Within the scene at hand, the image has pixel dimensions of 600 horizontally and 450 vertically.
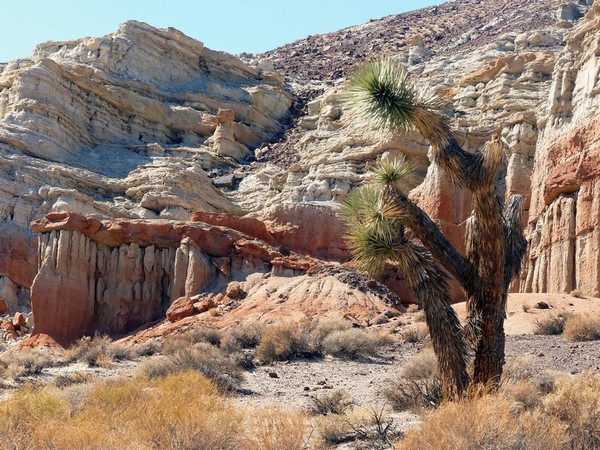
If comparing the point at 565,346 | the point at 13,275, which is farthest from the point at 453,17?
the point at 565,346

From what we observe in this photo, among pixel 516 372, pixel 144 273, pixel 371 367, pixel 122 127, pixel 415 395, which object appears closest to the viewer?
pixel 415 395

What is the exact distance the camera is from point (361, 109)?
39.1 ft

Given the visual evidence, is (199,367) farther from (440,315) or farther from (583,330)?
(583,330)

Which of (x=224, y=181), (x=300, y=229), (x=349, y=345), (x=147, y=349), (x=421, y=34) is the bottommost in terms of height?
(x=147, y=349)

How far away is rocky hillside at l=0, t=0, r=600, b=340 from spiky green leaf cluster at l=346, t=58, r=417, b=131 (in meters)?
2.38

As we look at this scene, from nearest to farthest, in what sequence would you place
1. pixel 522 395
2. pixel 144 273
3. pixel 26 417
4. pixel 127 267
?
pixel 26 417
pixel 522 395
pixel 127 267
pixel 144 273

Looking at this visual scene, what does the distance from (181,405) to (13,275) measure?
1409 inches

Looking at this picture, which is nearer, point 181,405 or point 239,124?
point 181,405

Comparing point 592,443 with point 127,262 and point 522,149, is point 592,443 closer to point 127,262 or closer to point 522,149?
point 127,262

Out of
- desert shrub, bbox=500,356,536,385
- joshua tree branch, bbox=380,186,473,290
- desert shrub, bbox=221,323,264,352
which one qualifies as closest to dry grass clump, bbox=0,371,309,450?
joshua tree branch, bbox=380,186,473,290

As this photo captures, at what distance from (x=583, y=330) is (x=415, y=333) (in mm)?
5625

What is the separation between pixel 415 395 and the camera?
11695 mm

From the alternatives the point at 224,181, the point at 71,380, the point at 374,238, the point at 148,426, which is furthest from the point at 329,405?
the point at 224,181

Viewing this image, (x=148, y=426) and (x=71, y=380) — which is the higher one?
(x=148, y=426)
